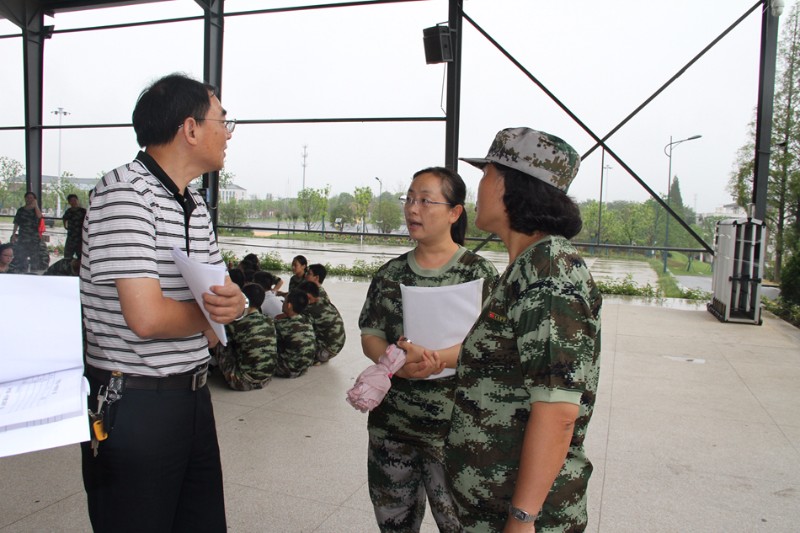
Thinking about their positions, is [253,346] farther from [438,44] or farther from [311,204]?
[311,204]

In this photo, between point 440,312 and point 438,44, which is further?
point 438,44

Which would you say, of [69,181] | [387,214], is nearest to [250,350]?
[387,214]

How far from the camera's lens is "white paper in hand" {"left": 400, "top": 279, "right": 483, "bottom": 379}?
1879 millimetres

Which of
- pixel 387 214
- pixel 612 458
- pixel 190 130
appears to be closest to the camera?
pixel 190 130

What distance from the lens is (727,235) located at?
8758 millimetres

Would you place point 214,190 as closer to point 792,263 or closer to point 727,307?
point 727,307

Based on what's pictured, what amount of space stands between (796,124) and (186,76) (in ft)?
62.0

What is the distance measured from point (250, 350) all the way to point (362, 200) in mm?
12133

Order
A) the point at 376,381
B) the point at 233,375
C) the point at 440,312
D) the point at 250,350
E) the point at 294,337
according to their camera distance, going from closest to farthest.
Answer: the point at 376,381
the point at 440,312
the point at 250,350
the point at 233,375
the point at 294,337

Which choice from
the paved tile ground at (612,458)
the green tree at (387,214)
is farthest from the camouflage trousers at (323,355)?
the green tree at (387,214)

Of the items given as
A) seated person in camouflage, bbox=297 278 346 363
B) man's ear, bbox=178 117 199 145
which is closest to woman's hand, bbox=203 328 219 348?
man's ear, bbox=178 117 199 145

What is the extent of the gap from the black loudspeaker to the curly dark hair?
21.6 feet

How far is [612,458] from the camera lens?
140 inches

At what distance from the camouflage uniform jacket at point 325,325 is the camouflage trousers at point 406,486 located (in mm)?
3532
